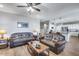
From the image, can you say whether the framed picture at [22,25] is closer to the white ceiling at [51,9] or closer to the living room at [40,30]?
the living room at [40,30]

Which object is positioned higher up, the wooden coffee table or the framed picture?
the framed picture

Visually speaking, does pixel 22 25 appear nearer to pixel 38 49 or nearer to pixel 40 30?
pixel 40 30

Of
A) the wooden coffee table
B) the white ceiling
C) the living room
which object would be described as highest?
the white ceiling

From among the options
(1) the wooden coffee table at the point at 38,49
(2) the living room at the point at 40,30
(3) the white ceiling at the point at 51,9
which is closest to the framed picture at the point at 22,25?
(2) the living room at the point at 40,30

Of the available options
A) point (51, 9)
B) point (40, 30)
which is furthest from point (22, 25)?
point (51, 9)

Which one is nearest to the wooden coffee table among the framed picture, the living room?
the living room

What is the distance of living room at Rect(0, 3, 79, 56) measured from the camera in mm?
2215

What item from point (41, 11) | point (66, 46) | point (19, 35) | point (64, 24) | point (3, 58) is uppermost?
point (41, 11)

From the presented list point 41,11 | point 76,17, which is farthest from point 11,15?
point 76,17

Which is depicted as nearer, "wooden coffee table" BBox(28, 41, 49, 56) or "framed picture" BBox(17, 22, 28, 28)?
"wooden coffee table" BBox(28, 41, 49, 56)

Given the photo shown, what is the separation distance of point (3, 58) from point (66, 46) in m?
1.53

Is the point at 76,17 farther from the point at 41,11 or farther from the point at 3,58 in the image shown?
the point at 3,58

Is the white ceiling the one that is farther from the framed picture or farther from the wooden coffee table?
the wooden coffee table

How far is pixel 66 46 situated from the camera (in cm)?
226
